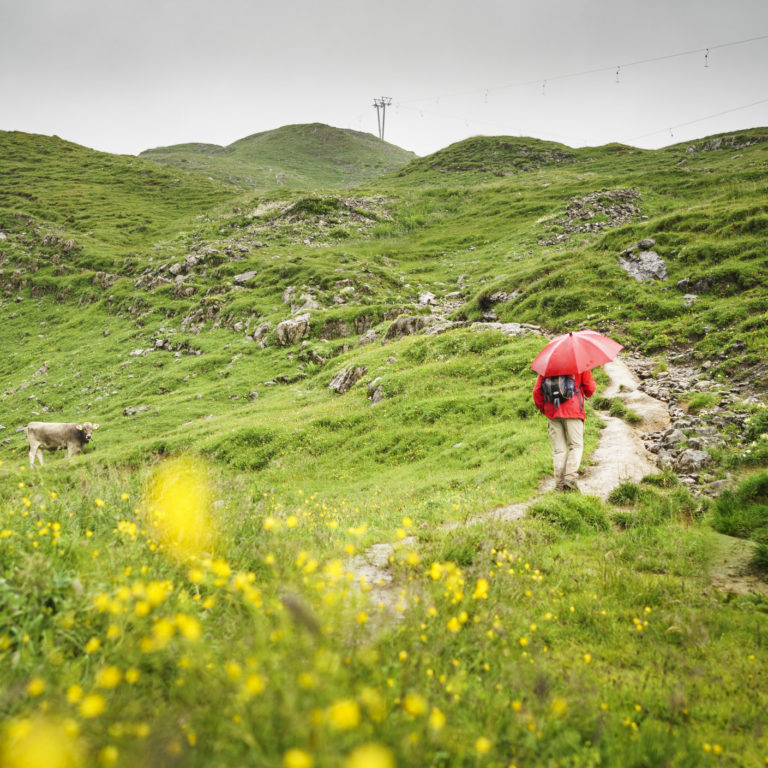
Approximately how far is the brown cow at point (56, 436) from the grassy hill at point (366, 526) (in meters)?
1.25

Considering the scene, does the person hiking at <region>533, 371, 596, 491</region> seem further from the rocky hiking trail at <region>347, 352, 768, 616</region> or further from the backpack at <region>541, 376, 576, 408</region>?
the rocky hiking trail at <region>347, 352, 768, 616</region>

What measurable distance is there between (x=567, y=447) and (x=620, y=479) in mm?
1332

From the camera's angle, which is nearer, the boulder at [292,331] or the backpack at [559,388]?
the backpack at [559,388]

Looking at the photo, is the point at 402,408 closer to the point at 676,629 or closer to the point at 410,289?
the point at 676,629

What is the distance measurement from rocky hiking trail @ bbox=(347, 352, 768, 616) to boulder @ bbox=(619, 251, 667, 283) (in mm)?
9461

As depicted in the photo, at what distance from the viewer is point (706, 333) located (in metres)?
18.0

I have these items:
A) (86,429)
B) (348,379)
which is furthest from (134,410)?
(348,379)

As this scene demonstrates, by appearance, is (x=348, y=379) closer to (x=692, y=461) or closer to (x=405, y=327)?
(x=405, y=327)

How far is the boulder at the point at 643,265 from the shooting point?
24.6 m

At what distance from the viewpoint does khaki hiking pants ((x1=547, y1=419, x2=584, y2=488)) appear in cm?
902

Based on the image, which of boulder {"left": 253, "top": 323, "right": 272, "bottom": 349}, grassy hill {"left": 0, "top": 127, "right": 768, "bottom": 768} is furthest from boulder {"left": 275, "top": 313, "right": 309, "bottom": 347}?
boulder {"left": 253, "top": 323, "right": 272, "bottom": 349}

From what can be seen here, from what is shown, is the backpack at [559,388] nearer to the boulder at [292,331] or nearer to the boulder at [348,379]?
the boulder at [348,379]

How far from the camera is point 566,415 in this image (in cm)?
896

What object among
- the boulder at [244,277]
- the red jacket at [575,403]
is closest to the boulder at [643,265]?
the red jacket at [575,403]
